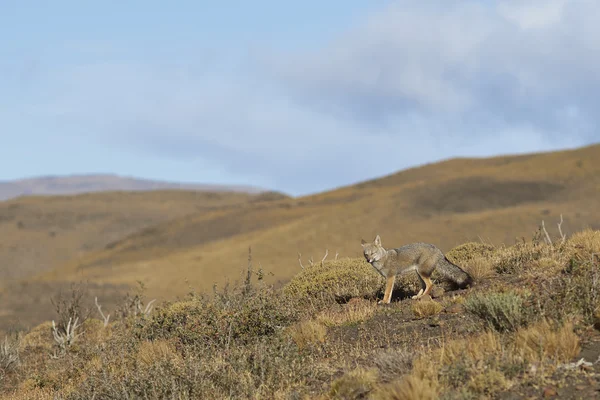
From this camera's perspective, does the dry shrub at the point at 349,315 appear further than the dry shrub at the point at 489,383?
Yes

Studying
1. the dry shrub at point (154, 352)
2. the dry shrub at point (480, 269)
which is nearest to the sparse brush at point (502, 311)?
the dry shrub at point (480, 269)

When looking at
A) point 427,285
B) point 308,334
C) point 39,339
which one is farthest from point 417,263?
point 39,339

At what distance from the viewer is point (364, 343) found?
8828 millimetres

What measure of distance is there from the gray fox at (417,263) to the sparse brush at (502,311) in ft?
7.15

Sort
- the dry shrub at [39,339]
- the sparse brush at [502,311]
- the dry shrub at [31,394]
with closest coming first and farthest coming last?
the sparse brush at [502,311] < the dry shrub at [31,394] < the dry shrub at [39,339]

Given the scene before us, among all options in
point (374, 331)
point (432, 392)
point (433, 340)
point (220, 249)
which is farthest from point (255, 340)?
point (220, 249)

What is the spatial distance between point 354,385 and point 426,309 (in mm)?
2948

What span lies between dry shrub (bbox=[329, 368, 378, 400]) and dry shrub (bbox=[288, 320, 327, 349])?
2.30m

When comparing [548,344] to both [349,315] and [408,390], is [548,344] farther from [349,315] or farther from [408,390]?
[349,315]

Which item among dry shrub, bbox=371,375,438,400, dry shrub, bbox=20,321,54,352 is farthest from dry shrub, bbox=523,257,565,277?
dry shrub, bbox=20,321,54,352

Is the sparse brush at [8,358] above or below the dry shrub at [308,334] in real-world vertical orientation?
below

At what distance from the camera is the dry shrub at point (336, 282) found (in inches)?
476

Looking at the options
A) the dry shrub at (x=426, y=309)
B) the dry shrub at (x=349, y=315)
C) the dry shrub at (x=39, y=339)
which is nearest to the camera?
the dry shrub at (x=426, y=309)

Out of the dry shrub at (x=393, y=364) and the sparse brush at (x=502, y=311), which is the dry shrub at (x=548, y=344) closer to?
the sparse brush at (x=502, y=311)
